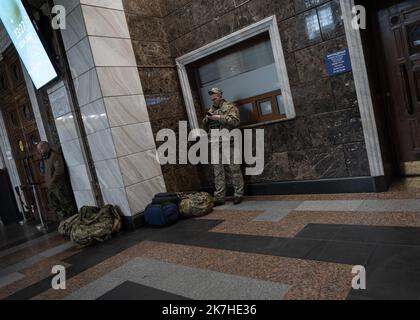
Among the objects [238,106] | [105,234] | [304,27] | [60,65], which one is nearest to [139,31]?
[60,65]

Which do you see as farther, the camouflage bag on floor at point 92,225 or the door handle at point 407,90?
the camouflage bag on floor at point 92,225

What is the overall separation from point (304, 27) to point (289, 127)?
1.22 metres

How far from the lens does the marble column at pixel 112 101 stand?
4.16 meters

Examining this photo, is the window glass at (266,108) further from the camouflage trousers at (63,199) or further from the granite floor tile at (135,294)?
the camouflage trousers at (63,199)

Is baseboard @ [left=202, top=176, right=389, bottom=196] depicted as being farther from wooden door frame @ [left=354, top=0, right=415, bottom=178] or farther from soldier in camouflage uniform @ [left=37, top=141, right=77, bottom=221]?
soldier in camouflage uniform @ [left=37, top=141, right=77, bottom=221]

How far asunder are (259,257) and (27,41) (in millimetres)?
4573

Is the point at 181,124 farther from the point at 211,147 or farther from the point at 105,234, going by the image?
the point at 105,234

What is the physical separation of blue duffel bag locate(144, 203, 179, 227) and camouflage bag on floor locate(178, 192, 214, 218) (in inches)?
4.2

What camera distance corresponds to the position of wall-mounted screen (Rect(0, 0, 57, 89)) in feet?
14.5

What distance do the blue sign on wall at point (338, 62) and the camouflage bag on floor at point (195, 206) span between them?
2.26m

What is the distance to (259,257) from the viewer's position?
262cm

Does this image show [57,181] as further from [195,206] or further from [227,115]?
[227,115]
